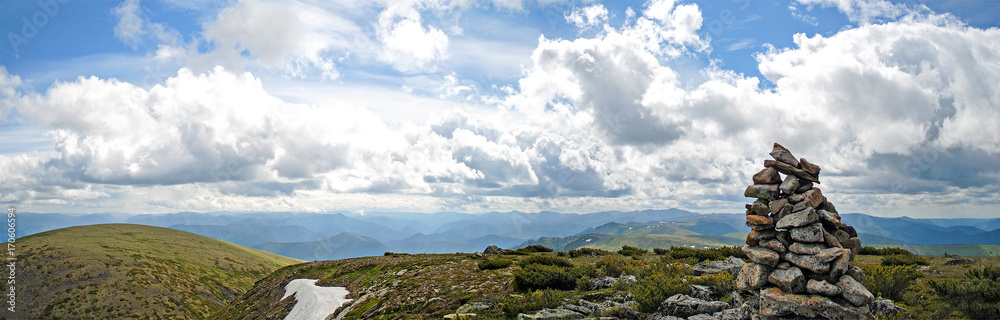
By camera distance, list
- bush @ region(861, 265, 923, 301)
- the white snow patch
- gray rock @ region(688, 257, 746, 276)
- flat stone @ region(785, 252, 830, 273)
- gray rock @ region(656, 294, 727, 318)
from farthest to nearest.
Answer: the white snow patch, gray rock @ region(688, 257, 746, 276), bush @ region(861, 265, 923, 301), gray rock @ region(656, 294, 727, 318), flat stone @ region(785, 252, 830, 273)

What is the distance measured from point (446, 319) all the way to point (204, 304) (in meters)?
100

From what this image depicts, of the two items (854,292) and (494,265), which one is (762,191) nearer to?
(854,292)

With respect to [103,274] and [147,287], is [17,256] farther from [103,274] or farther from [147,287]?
[147,287]

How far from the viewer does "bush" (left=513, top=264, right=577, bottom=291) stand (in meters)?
21.6

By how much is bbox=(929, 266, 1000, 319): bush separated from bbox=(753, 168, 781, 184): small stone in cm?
607

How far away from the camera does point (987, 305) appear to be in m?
12.0

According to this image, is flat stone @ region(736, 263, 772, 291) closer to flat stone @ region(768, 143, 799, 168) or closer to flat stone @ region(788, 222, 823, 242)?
flat stone @ region(788, 222, 823, 242)

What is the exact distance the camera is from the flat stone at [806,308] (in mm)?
12492

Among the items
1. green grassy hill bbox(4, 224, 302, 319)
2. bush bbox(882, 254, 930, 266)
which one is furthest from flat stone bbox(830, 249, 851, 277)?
green grassy hill bbox(4, 224, 302, 319)

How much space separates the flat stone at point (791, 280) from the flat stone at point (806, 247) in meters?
0.62

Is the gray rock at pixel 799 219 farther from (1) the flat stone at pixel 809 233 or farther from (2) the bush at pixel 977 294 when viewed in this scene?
(2) the bush at pixel 977 294

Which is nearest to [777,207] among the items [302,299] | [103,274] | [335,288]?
[302,299]

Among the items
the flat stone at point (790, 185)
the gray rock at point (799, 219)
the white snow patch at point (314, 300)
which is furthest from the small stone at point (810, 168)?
the white snow patch at point (314, 300)

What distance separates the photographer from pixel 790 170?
47.2 feet
